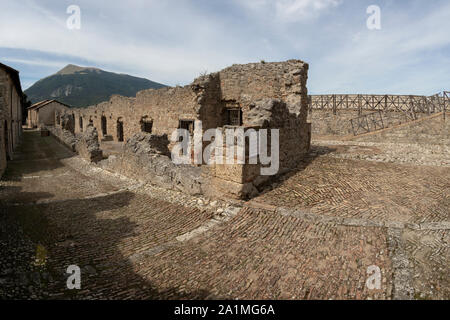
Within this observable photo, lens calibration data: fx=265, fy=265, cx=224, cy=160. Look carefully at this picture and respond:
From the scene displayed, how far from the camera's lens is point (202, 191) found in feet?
25.4

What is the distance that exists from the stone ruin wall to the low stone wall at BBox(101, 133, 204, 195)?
5 cm

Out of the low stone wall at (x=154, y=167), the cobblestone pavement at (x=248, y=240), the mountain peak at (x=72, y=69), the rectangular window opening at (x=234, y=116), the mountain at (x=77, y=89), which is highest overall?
the mountain peak at (x=72, y=69)

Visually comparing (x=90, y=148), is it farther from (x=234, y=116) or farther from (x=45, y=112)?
(x=45, y=112)

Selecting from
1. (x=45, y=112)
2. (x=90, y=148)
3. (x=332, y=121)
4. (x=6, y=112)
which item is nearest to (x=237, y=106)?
(x=90, y=148)

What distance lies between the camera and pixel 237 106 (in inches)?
512

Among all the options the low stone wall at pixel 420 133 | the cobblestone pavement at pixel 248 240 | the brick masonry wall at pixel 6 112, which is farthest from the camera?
the low stone wall at pixel 420 133

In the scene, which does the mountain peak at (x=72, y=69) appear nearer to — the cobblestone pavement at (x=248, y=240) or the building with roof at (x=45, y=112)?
the building with roof at (x=45, y=112)

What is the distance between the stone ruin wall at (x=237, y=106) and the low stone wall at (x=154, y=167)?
0.05m

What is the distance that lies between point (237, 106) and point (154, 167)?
558cm

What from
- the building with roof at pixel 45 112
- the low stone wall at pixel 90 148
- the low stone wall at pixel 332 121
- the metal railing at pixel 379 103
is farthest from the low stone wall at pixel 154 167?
the building with roof at pixel 45 112

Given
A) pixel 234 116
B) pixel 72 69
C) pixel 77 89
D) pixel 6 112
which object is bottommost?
pixel 234 116

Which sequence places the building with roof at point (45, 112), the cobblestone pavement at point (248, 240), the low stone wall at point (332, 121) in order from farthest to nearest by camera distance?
the building with roof at point (45, 112) < the low stone wall at point (332, 121) < the cobblestone pavement at point (248, 240)

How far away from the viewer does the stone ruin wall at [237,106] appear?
24.2ft

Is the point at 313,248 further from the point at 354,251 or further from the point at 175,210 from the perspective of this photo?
the point at 175,210
